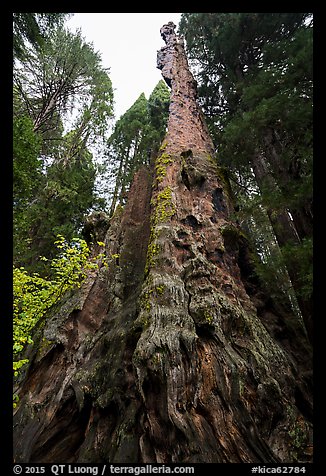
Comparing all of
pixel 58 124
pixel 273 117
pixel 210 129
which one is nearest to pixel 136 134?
pixel 58 124

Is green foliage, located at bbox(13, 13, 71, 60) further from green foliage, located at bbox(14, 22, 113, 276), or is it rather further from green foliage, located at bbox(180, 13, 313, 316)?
green foliage, located at bbox(180, 13, 313, 316)

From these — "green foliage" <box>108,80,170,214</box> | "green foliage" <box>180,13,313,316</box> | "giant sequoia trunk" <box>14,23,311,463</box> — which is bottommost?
"giant sequoia trunk" <box>14,23,311,463</box>

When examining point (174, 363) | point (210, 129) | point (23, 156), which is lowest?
point (174, 363)

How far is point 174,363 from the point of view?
378 cm

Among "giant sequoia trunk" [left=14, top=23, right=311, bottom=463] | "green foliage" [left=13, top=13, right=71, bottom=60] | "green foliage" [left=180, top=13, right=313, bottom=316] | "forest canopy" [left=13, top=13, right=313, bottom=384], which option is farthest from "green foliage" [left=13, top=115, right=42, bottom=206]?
"green foliage" [left=180, top=13, right=313, bottom=316]

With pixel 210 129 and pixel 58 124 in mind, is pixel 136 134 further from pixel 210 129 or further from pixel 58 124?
pixel 210 129

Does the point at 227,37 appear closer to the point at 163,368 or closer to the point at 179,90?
the point at 179,90

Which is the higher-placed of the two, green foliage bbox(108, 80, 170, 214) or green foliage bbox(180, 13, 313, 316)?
green foliage bbox(108, 80, 170, 214)

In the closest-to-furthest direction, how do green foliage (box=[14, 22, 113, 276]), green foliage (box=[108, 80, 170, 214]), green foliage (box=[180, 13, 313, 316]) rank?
green foliage (box=[180, 13, 313, 316]) → green foliage (box=[14, 22, 113, 276]) → green foliage (box=[108, 80, 170, 214])

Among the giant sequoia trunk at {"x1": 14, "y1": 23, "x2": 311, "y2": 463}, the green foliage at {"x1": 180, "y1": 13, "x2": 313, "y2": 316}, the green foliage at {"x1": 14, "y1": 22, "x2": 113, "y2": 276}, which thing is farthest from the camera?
the green foliage at {"x1": 14, "y1": 22, "x2": 113, "y2": 276}

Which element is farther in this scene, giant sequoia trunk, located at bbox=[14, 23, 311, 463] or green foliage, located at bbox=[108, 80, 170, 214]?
green foliage, located at bbox=[108, 80, 170, 214]

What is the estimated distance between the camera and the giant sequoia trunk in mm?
3523

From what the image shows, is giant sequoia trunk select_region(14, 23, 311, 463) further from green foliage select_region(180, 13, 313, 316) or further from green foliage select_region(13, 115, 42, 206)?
green foliage select_region(13, 115, 42, 206)

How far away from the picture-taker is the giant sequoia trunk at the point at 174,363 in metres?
3.52
